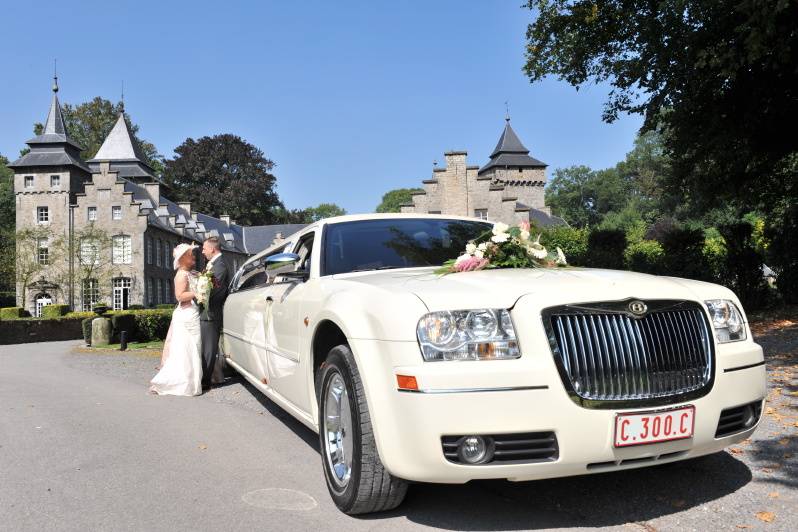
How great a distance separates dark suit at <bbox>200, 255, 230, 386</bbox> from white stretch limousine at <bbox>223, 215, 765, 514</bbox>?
480cm

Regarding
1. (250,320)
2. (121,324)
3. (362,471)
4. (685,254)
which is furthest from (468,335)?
(121,324)

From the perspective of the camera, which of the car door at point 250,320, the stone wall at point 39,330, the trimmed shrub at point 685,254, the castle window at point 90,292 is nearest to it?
the car door at point 250,320

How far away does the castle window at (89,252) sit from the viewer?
48375mm

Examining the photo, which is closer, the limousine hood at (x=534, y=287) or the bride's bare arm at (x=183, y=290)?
the limousine hood at (x=534, y=287)

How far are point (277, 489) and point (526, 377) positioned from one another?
6.46ft

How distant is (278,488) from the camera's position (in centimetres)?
379

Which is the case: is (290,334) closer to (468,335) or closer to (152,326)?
(468,335)

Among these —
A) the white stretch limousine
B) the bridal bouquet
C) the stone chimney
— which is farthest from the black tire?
the stone chimney

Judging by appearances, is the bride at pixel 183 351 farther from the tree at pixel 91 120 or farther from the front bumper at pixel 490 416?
the tree at pixel 91 120

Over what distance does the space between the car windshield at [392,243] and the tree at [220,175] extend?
243ft

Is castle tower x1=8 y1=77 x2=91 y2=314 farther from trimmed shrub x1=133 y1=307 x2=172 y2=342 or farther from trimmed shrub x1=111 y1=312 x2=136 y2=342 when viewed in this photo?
trimmed shrub x1=111 y1=312 x2=136 y2=342

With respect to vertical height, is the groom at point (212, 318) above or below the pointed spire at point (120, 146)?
below

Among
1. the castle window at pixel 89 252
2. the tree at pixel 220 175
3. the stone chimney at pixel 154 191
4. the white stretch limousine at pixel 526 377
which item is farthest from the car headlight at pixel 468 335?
the tree at pixel 220 175

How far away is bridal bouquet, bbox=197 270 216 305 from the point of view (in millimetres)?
7680
